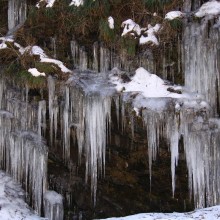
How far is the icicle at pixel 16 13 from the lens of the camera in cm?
838

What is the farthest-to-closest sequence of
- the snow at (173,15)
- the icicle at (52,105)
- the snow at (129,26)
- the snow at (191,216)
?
the icicle at (52,105) < the snow at (129,26) < the snow at (173,15) < the snow at (191,216)

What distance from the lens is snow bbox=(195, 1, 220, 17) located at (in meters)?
6.80

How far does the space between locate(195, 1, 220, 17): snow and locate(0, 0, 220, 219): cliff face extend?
8 cm

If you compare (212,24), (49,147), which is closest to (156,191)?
(49,147)

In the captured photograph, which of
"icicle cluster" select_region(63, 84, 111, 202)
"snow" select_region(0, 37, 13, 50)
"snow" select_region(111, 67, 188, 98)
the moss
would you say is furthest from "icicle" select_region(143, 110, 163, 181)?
"snow" select_region(0, 37, 13, 50)

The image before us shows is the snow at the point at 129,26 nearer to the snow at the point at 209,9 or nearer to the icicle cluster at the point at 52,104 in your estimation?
the snow at the point at 209,9

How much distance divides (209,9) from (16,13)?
4.27 meters

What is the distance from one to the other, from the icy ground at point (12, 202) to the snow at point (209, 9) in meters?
5.17

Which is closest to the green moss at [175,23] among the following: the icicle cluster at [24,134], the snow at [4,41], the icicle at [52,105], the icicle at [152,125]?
the icicle at [152,125]

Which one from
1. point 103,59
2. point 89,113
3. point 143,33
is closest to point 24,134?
point 89,113

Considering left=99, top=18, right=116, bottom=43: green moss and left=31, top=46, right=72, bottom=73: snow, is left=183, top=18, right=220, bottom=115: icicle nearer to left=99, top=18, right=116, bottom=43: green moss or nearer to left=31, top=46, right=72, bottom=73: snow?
left=99, top=18, right=116, bottom=43: green moss

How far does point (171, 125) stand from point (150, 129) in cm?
40

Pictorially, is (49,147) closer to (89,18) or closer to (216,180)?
(89,18)

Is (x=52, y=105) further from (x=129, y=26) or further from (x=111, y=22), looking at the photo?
(x=129, y=26)
